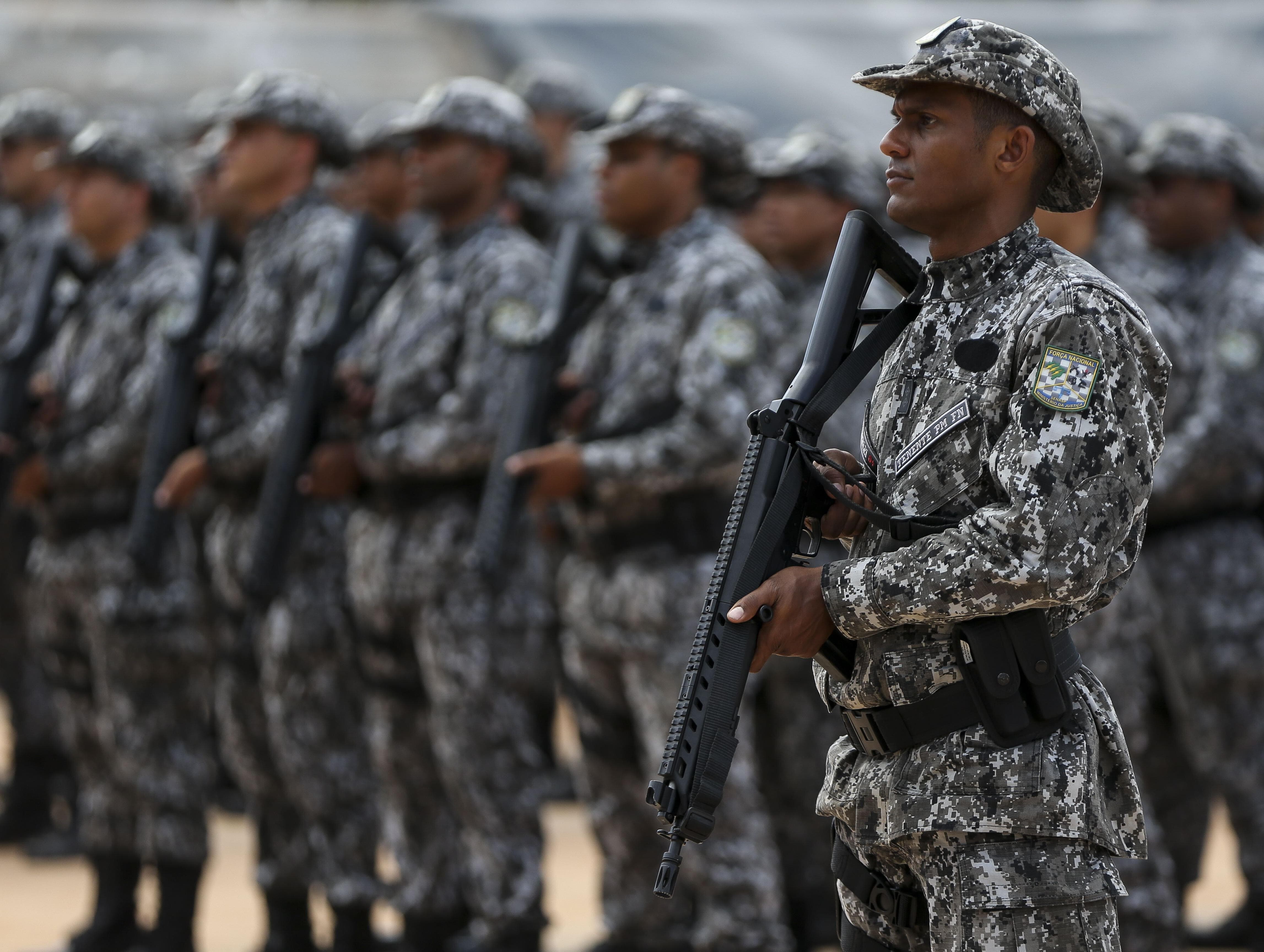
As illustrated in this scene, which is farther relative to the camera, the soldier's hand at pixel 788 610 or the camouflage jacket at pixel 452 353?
the camouflage jacket at pixel 452 353

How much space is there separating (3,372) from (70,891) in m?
2.00

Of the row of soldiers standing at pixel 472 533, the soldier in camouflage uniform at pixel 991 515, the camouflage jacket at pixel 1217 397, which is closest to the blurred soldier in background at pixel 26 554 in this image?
the row of soldiers standing at pixel 472 533

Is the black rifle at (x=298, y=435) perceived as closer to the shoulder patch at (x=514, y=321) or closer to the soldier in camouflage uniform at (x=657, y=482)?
the shoulder patch at (x=514, y=321)

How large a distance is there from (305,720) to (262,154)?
1.88 meters

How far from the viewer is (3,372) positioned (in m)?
6.18

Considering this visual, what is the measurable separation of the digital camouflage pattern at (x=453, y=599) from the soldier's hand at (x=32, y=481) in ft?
4.24

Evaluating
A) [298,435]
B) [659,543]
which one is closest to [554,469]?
[659,543]

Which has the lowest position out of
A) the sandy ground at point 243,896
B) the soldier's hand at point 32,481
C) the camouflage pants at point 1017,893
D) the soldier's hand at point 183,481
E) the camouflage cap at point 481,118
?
the sandy ground at point 243,896

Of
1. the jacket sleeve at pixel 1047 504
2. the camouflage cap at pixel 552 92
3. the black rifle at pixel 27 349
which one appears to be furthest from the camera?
the camouflage cap at pixel 552 92

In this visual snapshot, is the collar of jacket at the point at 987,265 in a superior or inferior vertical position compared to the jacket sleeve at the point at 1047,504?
superior

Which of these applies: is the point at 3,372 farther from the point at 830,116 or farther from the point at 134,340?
the point at 830,116

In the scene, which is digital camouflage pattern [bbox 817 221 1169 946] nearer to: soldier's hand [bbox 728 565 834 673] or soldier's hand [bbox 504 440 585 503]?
soldier's hand [bbox 728 565 834 673]

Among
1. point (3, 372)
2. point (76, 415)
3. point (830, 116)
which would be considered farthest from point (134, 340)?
point (830, 116)

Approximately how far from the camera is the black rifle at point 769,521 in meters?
2.35
